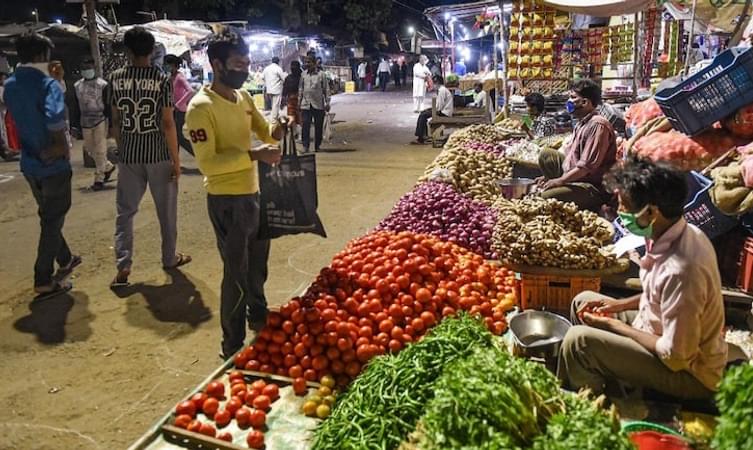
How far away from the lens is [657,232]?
2.82m

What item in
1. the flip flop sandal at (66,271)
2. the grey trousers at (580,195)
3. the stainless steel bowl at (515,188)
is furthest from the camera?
the stainless steel bowl at (515,188)

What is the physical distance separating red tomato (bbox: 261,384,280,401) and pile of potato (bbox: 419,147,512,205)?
3.91m

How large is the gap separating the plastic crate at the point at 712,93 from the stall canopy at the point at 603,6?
3.78m

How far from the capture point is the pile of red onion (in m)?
5.50

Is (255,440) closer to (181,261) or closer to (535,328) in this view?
(535,328)

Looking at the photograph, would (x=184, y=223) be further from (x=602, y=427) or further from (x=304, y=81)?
(x=602, y=427)

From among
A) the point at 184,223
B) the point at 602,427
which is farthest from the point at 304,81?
the point at 602,427

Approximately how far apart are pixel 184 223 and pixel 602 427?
7.01m

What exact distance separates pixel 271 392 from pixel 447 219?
9.67 ft

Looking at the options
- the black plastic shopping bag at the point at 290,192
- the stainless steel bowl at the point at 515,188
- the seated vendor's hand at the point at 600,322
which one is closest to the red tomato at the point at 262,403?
the black plastic shopping bag at the point at 290,192

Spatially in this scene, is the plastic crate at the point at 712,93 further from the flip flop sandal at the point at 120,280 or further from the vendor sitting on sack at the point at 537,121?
the flip flop sandal at the point at 120,280

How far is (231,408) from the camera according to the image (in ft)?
10.5

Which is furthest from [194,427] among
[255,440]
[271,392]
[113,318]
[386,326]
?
[113,318]

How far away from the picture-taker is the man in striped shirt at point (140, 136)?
17.5 feet
